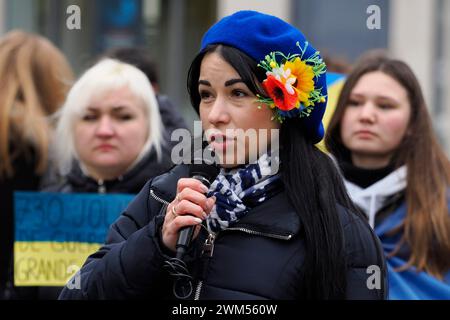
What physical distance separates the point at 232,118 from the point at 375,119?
192 centimetres

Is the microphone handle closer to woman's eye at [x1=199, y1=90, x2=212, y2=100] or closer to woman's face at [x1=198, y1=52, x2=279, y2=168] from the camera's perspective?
woman's face at [x1=198, y1=52, x2=279, y2=168]

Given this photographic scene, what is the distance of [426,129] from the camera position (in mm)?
4355

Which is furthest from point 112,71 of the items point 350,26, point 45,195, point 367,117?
point 350,26

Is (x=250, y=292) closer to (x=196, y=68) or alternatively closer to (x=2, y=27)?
(x=196, y=68)

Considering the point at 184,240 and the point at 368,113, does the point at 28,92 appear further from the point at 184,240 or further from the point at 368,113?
the point at 184,240

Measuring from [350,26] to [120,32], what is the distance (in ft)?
8.93

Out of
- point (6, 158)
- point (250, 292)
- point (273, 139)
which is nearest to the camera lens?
point (250, 292)

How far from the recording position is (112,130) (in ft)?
13.8

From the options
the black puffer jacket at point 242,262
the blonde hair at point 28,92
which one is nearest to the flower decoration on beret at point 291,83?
the black puffer jacket at point 242,262

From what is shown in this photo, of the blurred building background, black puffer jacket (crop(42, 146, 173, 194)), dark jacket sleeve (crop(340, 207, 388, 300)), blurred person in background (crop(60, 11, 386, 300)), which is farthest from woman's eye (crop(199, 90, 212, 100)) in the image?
the blurred building background

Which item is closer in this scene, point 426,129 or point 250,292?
point 250,292

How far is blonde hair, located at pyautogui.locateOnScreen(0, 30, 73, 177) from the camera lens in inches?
182

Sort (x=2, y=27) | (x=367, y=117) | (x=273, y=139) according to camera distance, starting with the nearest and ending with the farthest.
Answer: (x=273, y=139), (x=367, y=117), (x=2, y=27)

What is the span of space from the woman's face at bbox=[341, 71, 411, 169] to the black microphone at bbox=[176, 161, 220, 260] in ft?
6.11
